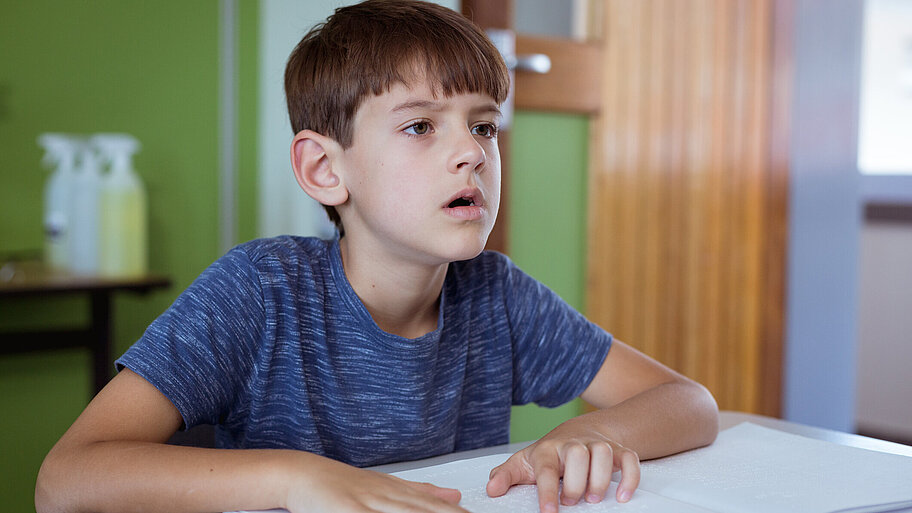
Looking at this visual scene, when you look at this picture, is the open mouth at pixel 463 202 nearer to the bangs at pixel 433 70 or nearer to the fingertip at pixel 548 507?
the bangs at pixel 433 70

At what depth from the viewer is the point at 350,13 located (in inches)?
35.6

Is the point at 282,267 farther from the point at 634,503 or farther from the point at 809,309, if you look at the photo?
the point at 809,309

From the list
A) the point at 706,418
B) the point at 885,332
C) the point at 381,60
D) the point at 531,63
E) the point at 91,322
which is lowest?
the point at 885,332

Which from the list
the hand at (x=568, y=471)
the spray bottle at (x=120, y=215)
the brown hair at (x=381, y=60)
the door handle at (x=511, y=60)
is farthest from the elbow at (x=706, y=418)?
the spray bottle at (x=120, y=215)

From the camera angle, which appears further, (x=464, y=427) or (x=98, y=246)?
(x=98, y=246)

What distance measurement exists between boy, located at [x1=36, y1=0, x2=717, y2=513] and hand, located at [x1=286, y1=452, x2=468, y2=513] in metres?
0.05

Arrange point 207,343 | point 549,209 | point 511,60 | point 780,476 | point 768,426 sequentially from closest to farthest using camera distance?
point 780,476 < point 207,343 < point 768,426 < point 511,60 < point 549,209

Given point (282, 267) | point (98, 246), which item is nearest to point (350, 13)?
point (282, 267)

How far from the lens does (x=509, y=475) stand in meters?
0.59

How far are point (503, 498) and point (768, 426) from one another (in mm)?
377

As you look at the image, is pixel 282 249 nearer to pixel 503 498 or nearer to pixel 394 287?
pixel 394 287

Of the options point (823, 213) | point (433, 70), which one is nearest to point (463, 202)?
point (433, 70)

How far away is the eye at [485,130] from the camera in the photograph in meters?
0.83

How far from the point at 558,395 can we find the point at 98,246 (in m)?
1.15
